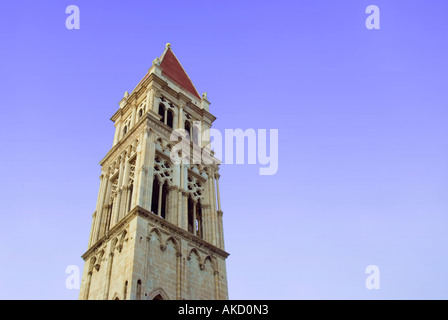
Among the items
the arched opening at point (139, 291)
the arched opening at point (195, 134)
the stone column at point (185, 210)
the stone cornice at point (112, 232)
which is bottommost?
the arched opening at point (139, 291)

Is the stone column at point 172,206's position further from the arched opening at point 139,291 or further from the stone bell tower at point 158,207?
the arched opening at point 139,291

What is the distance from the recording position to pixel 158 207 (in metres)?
28.7

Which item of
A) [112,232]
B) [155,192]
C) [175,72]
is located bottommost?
[112,232]

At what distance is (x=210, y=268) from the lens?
28031 millimetres

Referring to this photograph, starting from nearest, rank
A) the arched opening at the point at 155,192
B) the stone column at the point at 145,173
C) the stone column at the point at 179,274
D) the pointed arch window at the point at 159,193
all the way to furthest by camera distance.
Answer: the stone column at the point at 179,274 → the stone column at the point at 145,173 → the pointed arch window at the point at 159,193 → the arched opening at the point at 155,192

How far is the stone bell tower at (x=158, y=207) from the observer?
2497 cm

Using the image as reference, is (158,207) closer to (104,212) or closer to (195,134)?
(104,212)

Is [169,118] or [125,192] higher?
[169,118]

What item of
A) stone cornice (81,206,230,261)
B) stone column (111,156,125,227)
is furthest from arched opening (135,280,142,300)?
stone column (111,156,125,227)

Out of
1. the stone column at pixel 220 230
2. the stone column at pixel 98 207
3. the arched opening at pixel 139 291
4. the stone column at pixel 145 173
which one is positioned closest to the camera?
the arched opening at pixel 139 291

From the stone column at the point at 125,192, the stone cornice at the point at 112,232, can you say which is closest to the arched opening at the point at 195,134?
the stone column at the point at 125,192

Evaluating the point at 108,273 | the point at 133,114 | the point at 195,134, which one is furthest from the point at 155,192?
the point at 133,114
